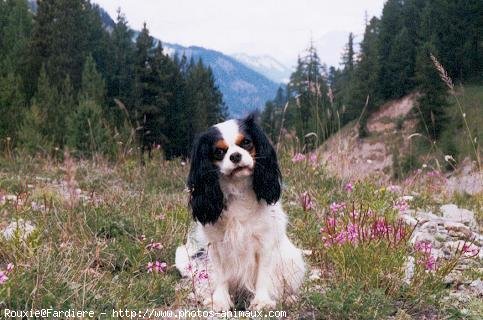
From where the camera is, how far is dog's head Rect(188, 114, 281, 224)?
3891 mm

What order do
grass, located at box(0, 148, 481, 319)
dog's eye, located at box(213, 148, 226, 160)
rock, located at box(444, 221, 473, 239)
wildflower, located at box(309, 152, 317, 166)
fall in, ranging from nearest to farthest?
grass, located at box(0, 148, 481, 319) < dog's eye, located at box(213, 148, 226, 160) < rock, located at box(444, 221, 473, 239) < wildflower, located at box(309, 152, 317, 166)

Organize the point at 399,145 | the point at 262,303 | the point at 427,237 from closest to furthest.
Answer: the point at 262,303, the point at 427,237, the point at 399,145

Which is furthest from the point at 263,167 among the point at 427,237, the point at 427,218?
the point at 427,218

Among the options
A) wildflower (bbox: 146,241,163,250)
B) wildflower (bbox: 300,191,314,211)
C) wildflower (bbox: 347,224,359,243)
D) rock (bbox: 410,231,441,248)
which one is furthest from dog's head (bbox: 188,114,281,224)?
rock (bbox: 410,231,441,248)

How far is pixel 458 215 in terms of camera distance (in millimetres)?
6875

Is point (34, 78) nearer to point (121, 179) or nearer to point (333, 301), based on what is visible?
point (121, 179)

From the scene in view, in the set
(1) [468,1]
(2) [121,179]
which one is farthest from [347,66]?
(2) [121,179]

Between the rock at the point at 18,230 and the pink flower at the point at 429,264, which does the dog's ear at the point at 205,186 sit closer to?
the rock at the point at 18,230

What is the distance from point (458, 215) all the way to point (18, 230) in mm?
4851

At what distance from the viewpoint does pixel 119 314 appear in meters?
3.18

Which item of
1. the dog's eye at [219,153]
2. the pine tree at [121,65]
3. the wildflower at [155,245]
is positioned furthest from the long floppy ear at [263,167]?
the pine tree at [121,65]

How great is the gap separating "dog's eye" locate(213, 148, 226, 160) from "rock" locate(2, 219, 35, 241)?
1.37m

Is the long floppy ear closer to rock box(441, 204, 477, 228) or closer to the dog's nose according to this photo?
the dog's nose

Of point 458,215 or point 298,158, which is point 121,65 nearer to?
point 298,158
